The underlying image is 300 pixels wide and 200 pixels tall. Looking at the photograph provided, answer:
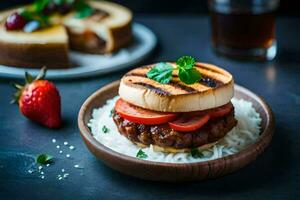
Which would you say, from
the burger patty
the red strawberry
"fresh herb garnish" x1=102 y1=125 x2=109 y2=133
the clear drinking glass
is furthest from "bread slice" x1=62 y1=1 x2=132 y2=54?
the burger patty

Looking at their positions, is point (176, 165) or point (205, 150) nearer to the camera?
point (176, 165)

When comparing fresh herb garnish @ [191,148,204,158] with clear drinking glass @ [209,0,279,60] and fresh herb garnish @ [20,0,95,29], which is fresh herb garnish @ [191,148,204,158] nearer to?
clear drinking glass @ [209,0,279,60]

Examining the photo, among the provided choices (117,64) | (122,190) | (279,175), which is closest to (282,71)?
(117,64)

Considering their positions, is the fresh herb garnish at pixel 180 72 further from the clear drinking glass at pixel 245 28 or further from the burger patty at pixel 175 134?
the clear drinking glass at pixel 245 28

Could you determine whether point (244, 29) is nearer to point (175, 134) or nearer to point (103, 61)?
point (103, 61)

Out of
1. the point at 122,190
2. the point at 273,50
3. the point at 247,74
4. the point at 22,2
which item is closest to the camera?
the point at 122,190

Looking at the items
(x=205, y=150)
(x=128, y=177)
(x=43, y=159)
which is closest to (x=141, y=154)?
(x=128, y=177)

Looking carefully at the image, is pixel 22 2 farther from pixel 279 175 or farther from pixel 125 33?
pixel 279 175
